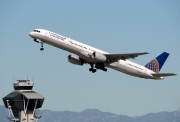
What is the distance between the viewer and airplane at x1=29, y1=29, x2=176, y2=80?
106 m

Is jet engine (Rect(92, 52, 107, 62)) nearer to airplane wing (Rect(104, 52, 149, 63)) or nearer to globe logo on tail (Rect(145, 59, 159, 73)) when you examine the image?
airplane wing (Rect(104, 52, 149, 63))

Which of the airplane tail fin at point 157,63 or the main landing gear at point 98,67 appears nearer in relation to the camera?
the main landing gear at point 98,67

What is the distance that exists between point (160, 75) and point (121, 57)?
11.0 meters

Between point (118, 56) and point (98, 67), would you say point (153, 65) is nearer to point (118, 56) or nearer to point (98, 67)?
point (98, 67)

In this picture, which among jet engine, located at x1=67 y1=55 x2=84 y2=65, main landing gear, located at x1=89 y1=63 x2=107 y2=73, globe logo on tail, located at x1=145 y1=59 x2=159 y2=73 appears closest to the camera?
jet engine, located at x1=67 y1=55 x2=84 y2=65

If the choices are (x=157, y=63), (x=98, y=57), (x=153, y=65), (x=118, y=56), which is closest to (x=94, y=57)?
(x=98, y=57)

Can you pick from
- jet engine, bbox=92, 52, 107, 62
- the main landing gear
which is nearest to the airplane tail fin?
the main landing gear

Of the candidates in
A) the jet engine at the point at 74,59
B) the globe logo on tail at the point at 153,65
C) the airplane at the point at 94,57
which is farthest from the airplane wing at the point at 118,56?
the globe logo on tail at the point at 153,65

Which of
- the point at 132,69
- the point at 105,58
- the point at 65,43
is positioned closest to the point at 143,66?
the point at 132,69

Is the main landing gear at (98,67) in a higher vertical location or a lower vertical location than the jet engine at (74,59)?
lower

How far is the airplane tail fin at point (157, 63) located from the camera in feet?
408

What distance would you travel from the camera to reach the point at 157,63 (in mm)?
126938

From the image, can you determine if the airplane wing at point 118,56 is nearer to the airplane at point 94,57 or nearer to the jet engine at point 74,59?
the airplane at point 94,57

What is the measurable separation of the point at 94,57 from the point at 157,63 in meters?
23.3
